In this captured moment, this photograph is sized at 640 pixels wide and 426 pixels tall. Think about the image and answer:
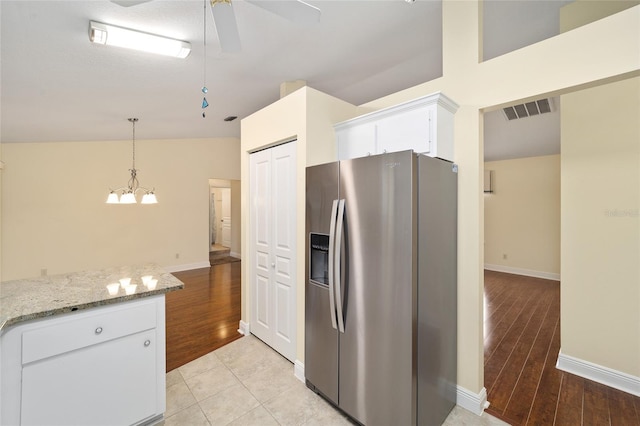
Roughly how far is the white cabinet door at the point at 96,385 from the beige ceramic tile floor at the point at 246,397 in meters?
0.40

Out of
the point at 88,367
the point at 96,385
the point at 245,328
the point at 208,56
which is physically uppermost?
the point at 208,56

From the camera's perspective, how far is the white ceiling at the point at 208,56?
6.31 ft

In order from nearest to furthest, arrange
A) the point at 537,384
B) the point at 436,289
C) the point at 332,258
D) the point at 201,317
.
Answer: the point at 436,289
the point at 332,258
the point at 537,384
the point at 201,317

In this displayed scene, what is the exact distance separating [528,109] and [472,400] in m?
3.89

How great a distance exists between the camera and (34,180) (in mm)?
4719

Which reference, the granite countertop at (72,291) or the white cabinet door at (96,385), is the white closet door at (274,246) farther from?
the white cabinet door at (96,385)

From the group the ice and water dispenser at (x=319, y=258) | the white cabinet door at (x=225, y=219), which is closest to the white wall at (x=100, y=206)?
the white cabinet door at (x=225, y=219)

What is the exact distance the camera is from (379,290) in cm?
175

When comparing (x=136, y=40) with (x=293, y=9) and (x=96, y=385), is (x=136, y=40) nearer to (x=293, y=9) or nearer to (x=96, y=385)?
(x=293, y=9)

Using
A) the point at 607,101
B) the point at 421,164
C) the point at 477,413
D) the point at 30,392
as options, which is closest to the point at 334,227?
the point at 421,164

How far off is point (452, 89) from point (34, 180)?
21.4 ft

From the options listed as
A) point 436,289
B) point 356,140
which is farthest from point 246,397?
point 356,140

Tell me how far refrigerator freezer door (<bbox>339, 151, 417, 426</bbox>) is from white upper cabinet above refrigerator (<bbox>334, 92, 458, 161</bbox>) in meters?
0.45

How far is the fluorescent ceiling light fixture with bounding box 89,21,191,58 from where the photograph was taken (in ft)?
6.22
